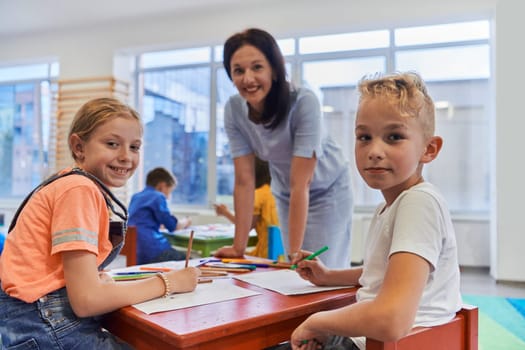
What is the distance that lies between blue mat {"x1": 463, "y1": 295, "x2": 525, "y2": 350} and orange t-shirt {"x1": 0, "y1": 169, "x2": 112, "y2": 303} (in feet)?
7.14

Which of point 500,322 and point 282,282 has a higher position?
point 282,282

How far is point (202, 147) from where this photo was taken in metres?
5.93

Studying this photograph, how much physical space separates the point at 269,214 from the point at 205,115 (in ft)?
10.8

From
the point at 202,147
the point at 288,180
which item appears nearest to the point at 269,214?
the point at 288,180

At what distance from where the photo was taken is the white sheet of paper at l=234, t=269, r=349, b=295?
108 centimetres

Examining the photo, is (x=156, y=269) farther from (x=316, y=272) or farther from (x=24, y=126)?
(x=24, y=126)

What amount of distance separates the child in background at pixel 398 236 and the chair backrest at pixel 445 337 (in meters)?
0.02

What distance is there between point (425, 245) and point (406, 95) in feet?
0.98

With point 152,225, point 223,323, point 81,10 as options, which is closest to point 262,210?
point 152,225

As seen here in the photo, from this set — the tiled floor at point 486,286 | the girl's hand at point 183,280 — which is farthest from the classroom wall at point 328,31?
the girl's hand at point 183,280

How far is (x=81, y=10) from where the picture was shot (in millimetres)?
5367

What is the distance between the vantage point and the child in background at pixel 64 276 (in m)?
0.90

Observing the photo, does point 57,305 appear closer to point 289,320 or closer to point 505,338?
point 289,320

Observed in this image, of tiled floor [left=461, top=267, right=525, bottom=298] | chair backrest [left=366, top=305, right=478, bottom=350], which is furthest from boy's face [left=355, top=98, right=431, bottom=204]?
tiled floor [left=461, top=267, right=525, bottom=298]
